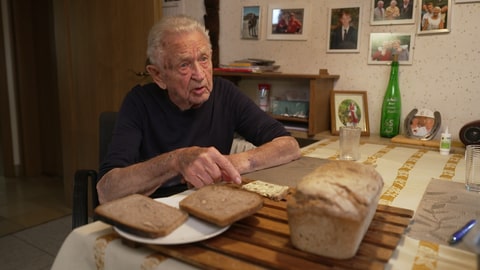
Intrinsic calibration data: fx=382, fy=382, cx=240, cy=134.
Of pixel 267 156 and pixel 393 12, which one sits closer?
pixel 267 156

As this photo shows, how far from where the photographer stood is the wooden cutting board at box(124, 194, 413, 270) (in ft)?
2.03

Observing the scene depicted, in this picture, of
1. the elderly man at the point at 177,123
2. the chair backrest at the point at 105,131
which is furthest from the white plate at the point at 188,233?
the chair backrest at the point at 105,131

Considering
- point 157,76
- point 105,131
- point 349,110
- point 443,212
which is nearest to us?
point 443,212

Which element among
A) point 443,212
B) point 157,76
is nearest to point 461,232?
point 443,212

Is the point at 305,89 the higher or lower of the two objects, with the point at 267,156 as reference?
higher

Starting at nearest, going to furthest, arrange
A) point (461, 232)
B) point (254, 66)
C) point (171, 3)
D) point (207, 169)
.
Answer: point (461, 232), point (207, 169), point (254, 66), point (171, 3)

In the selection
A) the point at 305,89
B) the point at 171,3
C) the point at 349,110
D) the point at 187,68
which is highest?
the point at 171,3

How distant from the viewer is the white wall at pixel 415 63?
186 centimetres

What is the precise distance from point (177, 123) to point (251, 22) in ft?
4.07

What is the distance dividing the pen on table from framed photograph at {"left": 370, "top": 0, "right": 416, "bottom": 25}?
1.43 m

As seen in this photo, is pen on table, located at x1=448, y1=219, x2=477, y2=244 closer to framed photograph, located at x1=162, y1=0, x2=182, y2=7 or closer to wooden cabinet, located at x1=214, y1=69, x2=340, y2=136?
wooden cabinet, located at x1=214, y1=69, x2=340, y2=136

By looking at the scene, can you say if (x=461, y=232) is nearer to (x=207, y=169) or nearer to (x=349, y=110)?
(x=207, y=169)

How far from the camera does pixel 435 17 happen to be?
190 centimetres

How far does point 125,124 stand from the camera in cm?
137
